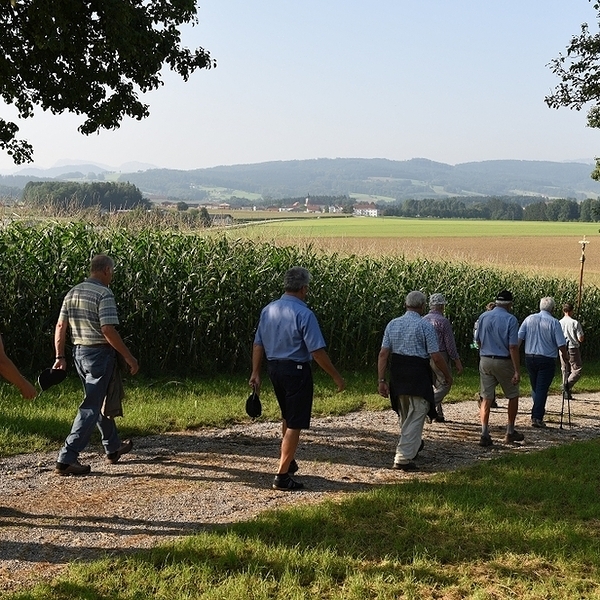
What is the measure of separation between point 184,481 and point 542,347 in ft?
21.1

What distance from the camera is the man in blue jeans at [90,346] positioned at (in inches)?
297


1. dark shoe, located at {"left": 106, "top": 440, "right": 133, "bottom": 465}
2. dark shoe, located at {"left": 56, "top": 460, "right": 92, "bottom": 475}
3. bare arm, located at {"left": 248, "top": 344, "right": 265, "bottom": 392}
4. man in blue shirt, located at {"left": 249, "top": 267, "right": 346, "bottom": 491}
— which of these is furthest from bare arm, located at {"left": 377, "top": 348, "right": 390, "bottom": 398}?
dark shoe, located at {"left": 56, "top": 460, "right": 92, "bottom": 475}

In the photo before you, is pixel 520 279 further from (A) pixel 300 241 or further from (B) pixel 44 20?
(B) pixel 44 20

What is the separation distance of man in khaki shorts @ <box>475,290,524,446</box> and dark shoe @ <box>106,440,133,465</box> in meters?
4.48

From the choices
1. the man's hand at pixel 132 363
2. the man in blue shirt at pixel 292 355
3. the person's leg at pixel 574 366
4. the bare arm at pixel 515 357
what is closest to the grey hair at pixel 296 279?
the man in blue shirt at pixel 292 355

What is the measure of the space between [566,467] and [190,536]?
4.75 meters

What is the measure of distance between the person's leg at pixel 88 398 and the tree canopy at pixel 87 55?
472 centimetres

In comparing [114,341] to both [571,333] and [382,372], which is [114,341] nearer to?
[382,372]

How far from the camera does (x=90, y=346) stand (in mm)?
7680

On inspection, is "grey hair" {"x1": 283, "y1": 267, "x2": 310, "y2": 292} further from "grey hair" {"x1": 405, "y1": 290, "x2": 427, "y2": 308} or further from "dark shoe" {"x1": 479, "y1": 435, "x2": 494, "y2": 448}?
"dark shoe" {"x1": 479, "y1": 435, "x2": 494, "y2": 448}

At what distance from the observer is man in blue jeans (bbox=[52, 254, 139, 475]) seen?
24.7 feet

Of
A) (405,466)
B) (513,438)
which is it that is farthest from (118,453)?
(513,438)

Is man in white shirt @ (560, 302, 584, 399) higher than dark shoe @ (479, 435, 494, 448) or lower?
higher

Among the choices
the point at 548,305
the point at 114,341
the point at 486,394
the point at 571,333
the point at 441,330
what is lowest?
the point at 486,394
